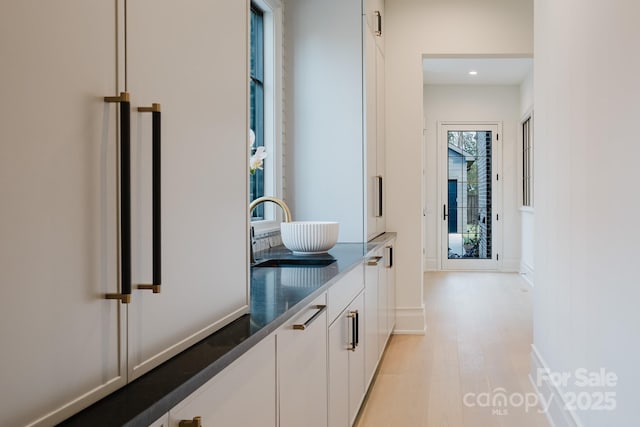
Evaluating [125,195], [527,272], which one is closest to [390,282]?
[125,195]

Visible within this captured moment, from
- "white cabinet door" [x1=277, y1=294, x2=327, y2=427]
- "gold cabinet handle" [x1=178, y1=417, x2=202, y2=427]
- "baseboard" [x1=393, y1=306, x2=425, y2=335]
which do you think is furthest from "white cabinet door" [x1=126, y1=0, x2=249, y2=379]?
"baseboard" [x1=393, y1=306, x2=425, y2=335]

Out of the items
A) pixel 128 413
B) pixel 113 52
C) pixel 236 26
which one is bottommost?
pixel 128 413

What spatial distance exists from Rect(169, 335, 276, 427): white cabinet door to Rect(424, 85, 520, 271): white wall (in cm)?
778

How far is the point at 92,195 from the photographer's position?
81cm

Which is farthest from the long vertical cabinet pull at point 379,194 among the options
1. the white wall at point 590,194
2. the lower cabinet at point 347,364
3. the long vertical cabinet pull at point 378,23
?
the lower cabinet at point 347,364

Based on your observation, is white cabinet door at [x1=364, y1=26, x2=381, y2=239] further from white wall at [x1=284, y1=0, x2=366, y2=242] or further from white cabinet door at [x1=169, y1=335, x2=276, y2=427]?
white cabinet door at [x1=169, y1=335, x2=276, y2=427]

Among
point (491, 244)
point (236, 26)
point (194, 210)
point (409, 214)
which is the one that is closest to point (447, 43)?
point (409, 214)

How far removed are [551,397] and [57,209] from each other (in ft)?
9.10

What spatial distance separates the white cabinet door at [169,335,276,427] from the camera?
0.98 metres

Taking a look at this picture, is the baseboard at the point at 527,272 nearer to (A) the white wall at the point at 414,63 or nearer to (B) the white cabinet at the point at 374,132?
(A) the white wall at the point at 414,63

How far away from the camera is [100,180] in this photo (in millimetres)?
822

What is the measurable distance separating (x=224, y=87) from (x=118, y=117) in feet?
1.59

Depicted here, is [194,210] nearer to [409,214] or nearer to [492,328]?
[409,214]

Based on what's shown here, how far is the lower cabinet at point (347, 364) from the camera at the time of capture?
7.23 ft
